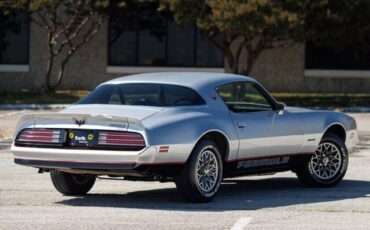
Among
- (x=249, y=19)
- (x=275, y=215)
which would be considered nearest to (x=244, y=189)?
(x=275, y=215)

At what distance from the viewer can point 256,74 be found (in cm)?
3906

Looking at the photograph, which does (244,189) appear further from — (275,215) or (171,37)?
(171,37)

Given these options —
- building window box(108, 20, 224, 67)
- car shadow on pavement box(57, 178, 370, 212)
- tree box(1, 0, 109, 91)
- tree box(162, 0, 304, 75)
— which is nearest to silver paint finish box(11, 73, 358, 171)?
car shadow on pavement box(57, 178, 370, 212)

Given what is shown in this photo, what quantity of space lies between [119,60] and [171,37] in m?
2.07

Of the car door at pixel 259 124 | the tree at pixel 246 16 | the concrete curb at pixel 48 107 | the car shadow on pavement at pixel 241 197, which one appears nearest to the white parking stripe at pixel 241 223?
the car shadow on pavement at pixel 241 197

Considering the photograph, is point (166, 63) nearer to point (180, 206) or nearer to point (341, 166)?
point (341, 166)

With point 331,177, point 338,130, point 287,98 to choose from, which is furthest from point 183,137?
point 287,98

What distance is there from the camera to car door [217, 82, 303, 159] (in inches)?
488

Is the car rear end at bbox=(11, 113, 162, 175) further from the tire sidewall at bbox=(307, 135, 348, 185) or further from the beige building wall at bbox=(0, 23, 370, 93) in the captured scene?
the beige building wall at bbox=(0, 23, 370, 93)

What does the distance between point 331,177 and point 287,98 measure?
2225 centimetres

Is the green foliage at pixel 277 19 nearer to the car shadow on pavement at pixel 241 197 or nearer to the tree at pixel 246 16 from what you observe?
the tree at pixel 246 16

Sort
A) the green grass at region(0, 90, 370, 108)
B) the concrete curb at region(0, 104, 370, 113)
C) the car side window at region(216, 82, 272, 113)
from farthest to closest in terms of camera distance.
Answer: the green grass at region(0, 90, 370, 108) < the concrete curb at region(0, 104, 370, 113) < the car side window at region(216, 82, 272, 113)

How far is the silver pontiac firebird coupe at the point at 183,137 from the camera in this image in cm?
1123

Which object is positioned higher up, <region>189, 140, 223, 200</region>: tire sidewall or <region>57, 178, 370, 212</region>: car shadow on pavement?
<region>189, 140, 223, 200</region>: tire sidewall
